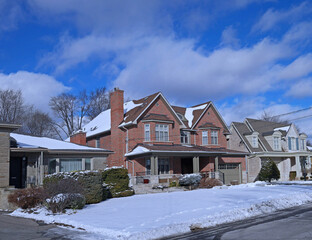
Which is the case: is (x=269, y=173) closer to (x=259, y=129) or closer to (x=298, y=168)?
(x=259, y=129)

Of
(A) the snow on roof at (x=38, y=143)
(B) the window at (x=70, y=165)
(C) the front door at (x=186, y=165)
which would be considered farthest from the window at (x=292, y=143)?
(B) the window at (x=70, y=165)

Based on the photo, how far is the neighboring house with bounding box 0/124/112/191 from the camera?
2091 cm

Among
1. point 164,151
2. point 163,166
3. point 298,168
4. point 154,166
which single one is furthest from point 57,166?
point 298,168

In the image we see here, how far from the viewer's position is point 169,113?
3394cm

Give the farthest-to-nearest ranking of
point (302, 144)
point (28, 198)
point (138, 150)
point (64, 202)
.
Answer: point (302, 144), point (138, 150), point (28, 198), point (64, 202)

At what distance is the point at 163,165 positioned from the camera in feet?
105

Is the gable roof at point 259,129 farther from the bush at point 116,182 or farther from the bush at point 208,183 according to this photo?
the bush at point 116,182

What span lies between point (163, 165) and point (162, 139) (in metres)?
2.51

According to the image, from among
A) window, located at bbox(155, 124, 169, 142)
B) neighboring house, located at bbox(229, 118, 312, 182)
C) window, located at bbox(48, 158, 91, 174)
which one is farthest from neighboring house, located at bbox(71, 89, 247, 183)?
window, located at bbox(48, 158, 91, 174)

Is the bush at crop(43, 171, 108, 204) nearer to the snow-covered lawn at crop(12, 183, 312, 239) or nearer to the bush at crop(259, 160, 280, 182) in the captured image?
the snow-covered lawn at crop(12, 183, 312, 239)

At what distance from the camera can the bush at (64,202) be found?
50.9 ft

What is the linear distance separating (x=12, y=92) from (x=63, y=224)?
39056 millimetres

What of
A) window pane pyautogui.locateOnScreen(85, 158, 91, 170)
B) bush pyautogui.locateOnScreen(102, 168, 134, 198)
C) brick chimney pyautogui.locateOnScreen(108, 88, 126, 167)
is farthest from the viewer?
brick chimney pyautogui.locateOnScreen(108, 88, 126, 167)

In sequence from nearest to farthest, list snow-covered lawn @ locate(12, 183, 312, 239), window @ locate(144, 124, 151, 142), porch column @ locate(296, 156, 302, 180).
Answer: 1. snow-covered lawn @ locate(12, 183, 312, 239)
2. window @ locate(144, 124, 151, 142)
3. porch column @ locate(296, 156, 302, 180)
